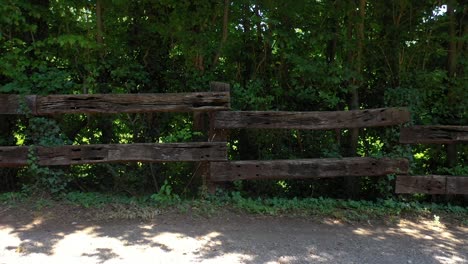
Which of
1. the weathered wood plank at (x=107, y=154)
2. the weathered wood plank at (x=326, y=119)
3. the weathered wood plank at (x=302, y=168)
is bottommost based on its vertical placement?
the weathered wood plank at (x=302, y=168)

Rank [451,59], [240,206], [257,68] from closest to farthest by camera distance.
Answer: [240,206] → [451,59] → [257,68]

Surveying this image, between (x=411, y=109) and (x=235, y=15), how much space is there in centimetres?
317

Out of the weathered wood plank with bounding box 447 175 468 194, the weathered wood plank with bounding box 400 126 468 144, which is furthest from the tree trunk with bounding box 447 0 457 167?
the weathered wood plank with bounding box 447 175 468 194

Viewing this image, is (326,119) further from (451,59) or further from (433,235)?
(451,59)

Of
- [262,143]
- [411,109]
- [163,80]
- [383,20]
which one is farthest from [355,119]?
[163,80]

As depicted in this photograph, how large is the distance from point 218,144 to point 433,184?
10.6 ft

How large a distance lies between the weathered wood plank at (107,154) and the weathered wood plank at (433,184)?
2.79 m

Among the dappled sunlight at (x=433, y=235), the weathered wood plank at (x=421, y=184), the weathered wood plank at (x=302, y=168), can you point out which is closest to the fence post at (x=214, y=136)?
the weathered wood plank at (x=302, y=168)

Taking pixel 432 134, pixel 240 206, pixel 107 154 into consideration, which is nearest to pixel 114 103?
pixel 107 154

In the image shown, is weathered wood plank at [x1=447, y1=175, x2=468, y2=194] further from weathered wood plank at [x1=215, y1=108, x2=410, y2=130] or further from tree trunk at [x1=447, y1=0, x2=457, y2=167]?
weathered wood plank at [x1=215, y1=108, x2=410, y2=130]

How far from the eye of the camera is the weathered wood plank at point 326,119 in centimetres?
581

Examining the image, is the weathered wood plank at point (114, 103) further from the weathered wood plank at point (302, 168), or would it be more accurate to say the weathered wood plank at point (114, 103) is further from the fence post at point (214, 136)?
the weathered wood plank at point (302, 168)

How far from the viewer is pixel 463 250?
15.0 feet

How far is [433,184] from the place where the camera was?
599cm
